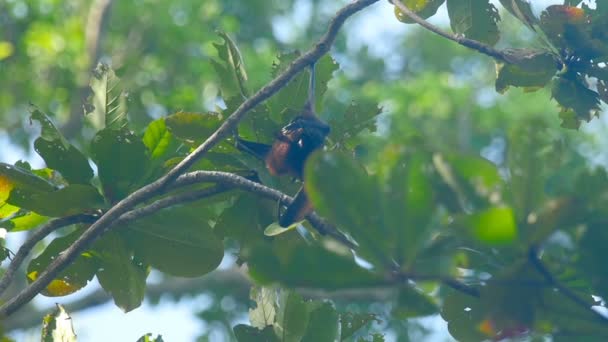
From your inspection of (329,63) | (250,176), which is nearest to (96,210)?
(250,176)

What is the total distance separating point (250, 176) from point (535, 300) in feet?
4.67

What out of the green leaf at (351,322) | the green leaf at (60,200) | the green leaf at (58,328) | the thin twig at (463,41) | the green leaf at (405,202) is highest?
the thin twig at (463,41)

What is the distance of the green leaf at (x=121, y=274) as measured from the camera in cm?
297

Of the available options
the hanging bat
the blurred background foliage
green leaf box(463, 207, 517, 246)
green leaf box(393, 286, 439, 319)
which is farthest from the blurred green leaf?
the blurred background foliage

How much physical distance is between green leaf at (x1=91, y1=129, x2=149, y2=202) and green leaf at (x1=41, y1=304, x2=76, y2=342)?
1.33 ft

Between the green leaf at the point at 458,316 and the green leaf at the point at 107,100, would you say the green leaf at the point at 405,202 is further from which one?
the green leaf at the point at 107,100

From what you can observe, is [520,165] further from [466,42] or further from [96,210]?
[96,210]

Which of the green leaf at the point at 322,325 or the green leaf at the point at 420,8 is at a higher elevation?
the green leaf at the point at 420,8

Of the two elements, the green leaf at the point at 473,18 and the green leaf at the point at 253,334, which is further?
the green leaf at the point at 473,18

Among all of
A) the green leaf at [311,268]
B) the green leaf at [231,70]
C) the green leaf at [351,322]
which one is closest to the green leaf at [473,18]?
the green leaf at [231,70]

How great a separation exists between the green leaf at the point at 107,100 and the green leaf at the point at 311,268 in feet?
5.31

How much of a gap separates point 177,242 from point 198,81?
873cm

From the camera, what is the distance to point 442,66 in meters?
16.8

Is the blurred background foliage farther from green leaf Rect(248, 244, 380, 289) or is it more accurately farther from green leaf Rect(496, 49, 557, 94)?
green leaf Rect(248, 244, 380, 289)
